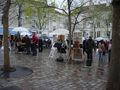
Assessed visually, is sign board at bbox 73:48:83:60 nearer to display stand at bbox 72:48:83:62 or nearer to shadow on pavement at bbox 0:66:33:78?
display stand at bbox 72:48:83:62

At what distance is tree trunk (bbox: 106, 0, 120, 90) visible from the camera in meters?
7.66

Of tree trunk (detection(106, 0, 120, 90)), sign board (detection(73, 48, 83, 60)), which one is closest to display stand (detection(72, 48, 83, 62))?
sign board (detection(73, 48, 83, 60))

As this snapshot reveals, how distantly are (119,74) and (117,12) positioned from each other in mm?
1724

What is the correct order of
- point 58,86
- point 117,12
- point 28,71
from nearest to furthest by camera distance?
point 117,12, point 58,86, point 28,71

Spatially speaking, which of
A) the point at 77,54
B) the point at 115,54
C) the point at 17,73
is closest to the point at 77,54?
the point at 77,54

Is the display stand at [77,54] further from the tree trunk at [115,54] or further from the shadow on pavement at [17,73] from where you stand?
the tree trunk at [115,54]

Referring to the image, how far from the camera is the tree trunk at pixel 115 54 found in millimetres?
7656

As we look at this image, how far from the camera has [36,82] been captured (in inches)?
414

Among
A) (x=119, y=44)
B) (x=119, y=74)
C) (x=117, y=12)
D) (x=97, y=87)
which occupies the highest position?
(x=117, y=12)

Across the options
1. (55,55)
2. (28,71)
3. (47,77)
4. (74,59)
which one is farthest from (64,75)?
(55,55)

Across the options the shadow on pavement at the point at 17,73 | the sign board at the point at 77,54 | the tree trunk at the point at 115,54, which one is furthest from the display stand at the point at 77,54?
the tree trunk at the point at 115,54

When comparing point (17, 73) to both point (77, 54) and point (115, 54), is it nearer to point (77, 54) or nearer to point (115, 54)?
point (115, 54)

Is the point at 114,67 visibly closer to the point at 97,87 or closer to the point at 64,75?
the point at 97,87

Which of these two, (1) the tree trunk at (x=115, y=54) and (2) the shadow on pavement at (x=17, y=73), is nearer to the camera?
(1) the tree trunk at (x=115, y=54)
